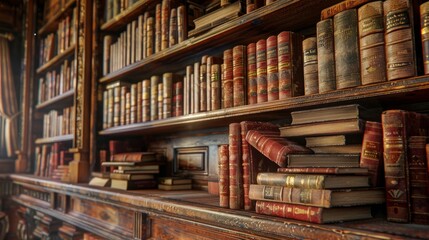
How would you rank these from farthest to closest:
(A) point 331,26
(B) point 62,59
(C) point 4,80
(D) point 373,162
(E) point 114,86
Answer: (C) point 4,80 < (B) point 62,59 < (E) point 114,86 < (A) point 331,26 < (D) point 373,162

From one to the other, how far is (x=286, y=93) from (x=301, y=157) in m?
0.27

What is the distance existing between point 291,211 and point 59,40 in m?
2.91

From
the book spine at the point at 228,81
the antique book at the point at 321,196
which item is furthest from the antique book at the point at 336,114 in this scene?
the book spine at the point at 228,81

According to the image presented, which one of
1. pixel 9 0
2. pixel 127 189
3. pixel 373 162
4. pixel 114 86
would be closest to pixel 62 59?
pixel 114 86

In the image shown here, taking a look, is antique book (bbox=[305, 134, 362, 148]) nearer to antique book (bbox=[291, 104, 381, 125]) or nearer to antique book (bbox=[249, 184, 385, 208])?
antique book (bbox=[291, 104, 381, 125])

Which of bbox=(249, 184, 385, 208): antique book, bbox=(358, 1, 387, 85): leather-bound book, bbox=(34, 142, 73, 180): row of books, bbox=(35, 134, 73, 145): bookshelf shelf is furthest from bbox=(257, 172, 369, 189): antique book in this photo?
bbox=(35, 134, 73, 145): bookshelf shelf

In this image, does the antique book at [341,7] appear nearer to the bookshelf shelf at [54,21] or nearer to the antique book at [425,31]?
the antique book at [425,31]

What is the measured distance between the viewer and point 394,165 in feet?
3.11

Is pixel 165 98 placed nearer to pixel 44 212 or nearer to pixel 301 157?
pixel 301 157

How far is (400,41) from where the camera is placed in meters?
0.98

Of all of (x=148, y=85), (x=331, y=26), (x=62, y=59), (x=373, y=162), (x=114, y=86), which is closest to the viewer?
(x=373, y=162)

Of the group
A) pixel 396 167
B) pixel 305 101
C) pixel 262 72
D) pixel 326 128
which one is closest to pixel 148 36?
pixel 262 72

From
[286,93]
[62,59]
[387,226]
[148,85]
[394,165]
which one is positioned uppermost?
[62,59]

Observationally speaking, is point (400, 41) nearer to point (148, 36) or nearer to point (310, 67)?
point (310, 67)
